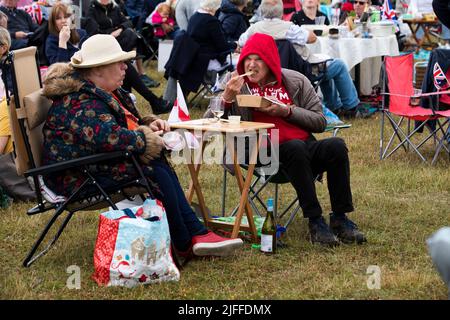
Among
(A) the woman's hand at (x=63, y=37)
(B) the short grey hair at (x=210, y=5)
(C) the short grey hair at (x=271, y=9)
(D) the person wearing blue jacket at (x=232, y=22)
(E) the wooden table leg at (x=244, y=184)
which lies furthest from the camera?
(D) the person wearing blue jacket at (x=232, y=22)

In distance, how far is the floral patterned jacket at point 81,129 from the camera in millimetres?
4281

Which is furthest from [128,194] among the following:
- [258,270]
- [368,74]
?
[368,74]

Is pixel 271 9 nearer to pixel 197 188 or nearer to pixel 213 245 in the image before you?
pixel 197 188

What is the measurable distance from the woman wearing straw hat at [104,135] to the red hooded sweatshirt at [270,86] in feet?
2.52

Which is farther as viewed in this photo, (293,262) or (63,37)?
(63,37)

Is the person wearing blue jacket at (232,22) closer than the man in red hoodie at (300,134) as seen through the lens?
No

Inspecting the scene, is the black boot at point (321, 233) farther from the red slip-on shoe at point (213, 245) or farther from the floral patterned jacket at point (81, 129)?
the floral patterned jacket at point (81, 129)

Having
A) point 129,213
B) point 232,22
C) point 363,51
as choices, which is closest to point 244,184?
point 129,213

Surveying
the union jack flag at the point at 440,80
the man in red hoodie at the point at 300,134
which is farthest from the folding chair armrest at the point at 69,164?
the union jack flag at the point at 440,80

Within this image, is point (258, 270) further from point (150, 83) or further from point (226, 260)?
point (150, 83)

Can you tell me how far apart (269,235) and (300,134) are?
704mm

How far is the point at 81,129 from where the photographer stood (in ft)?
14.0

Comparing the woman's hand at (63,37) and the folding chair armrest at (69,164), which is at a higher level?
the folding chair armrest at (69,164)
